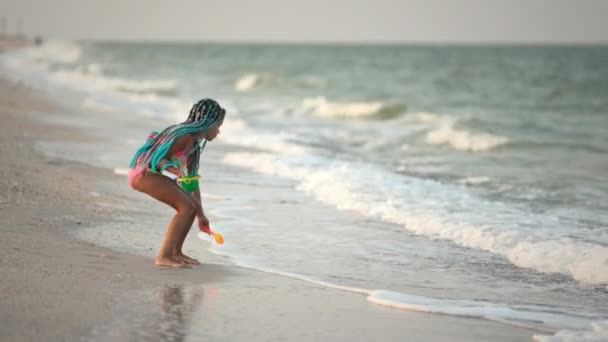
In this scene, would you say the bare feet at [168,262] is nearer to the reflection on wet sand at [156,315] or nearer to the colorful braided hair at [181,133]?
the reflection on wet sand at [156,315]

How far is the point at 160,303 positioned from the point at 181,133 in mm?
1276

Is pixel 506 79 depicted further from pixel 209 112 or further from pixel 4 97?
pixel 209 112

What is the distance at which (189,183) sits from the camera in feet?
20.4

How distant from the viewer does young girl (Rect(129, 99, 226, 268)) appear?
6008 millimetres

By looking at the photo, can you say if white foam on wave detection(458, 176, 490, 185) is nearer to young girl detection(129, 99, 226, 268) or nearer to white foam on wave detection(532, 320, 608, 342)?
young girl detection(129, 99, 226, 268)

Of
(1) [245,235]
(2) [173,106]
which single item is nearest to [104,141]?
(1) [245,235]

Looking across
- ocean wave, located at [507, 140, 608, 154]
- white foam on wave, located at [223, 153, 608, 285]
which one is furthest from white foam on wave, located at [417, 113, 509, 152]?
white foam on wave, located at [223, 153, 608, 285]

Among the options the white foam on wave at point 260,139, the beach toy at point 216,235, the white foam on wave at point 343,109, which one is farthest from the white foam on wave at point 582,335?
the white foam on wave at point 343,109

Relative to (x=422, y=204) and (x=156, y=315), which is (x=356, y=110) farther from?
(x=156, y=315)

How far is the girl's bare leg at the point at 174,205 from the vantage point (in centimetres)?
612

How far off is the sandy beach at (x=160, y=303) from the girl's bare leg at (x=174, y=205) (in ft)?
0.47

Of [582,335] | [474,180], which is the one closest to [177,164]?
[582,335]

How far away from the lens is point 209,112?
6.06 meters

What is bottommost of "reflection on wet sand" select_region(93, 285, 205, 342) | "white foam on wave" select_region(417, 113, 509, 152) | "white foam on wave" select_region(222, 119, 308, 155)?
"reflection on wet sand" select_region(93, 285, 205, 342)
